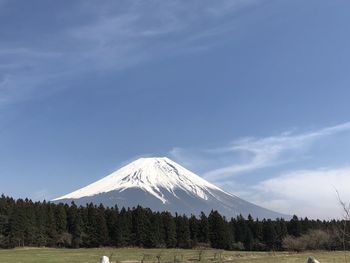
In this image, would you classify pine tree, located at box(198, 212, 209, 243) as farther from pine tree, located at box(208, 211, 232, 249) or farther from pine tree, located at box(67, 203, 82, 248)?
pine tree, located at box(67, 203, 82, 248)

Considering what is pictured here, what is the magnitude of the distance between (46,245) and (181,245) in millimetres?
27755

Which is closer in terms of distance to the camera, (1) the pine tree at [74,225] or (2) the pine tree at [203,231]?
(1) the pine tree at [74,225]

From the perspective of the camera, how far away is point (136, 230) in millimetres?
108375

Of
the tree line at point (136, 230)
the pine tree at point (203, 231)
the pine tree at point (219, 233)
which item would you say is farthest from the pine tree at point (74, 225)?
the pine tree at point (219, 233)

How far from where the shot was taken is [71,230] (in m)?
106

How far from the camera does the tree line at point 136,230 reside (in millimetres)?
98812

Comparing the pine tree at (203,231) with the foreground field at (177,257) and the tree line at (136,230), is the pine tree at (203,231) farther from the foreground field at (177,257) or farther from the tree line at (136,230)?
the foreground field at (177,257)

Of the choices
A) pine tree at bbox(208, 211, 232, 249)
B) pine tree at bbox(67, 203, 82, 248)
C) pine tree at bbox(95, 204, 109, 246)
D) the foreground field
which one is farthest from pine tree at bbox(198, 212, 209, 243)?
the foreground field

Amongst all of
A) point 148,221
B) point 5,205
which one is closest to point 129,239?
point 148,221

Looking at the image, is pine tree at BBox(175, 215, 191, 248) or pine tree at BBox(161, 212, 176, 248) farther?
pine tree at BBox(175, 215, 191, 248)

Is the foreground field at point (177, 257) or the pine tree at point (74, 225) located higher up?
the pine tree at point (74, 225)

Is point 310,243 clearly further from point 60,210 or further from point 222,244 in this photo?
Result: point 60,210

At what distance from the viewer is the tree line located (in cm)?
9881

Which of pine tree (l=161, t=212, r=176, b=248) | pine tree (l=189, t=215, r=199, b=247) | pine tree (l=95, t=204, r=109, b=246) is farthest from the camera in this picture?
pine tree (l=189, t=215, r=199, b=247)
